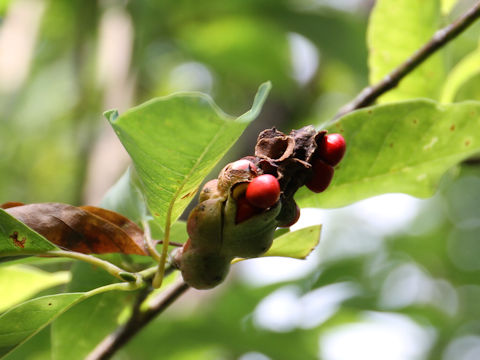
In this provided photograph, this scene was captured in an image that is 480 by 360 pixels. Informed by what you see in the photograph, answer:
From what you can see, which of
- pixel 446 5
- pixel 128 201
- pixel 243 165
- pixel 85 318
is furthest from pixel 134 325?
pixel 446 5

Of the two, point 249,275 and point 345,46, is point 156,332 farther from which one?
point 345,46

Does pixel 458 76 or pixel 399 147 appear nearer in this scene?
pixel 399 147

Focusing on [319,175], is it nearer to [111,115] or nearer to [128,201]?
[111,115]

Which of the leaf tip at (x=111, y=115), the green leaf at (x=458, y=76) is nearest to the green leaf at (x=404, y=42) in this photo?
the green leaf at (x=458, y=76)

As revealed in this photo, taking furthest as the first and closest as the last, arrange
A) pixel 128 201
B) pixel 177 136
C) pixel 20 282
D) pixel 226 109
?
pixel 226 109 < pixel 20 282 < pixel 128 201 < pixel 177 136

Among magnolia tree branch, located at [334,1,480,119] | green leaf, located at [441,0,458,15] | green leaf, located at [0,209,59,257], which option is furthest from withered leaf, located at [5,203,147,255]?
green leaf, located at [441,0,458,15]
